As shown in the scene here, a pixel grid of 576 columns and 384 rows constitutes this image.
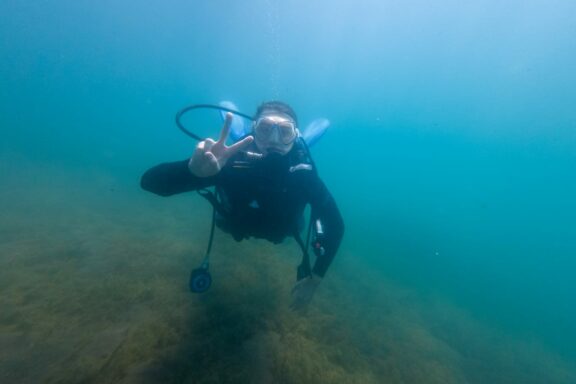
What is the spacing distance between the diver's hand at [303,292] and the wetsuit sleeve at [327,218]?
0.86 feet

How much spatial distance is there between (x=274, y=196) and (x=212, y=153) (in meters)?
1.25

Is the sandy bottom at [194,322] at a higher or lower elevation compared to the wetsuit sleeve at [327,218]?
lower

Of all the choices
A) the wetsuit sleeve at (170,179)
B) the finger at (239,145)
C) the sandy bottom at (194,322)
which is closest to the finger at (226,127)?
the finger at (239,145)

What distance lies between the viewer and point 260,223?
3910 mm

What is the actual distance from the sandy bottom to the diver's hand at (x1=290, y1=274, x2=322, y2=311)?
2.04 ft

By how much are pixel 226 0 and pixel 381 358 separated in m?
56.2

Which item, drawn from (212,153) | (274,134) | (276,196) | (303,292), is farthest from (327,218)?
(212,153)

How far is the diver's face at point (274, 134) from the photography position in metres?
3.82

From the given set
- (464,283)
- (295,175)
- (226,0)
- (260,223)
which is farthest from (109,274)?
(226,0)

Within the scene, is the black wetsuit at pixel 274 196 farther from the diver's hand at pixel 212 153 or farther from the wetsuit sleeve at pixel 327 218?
the diver's hand at pixel 212 153

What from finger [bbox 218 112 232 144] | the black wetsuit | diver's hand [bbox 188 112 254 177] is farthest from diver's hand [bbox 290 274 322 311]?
finger [bbox 218 112 232 144]

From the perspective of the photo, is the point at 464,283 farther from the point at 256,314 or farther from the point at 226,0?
the point at 226,0

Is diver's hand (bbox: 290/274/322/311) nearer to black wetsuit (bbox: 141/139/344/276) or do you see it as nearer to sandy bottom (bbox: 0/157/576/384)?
black wetsuit (bbox: 141/139/344/276)

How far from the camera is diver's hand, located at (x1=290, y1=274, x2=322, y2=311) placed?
3.73 metres
